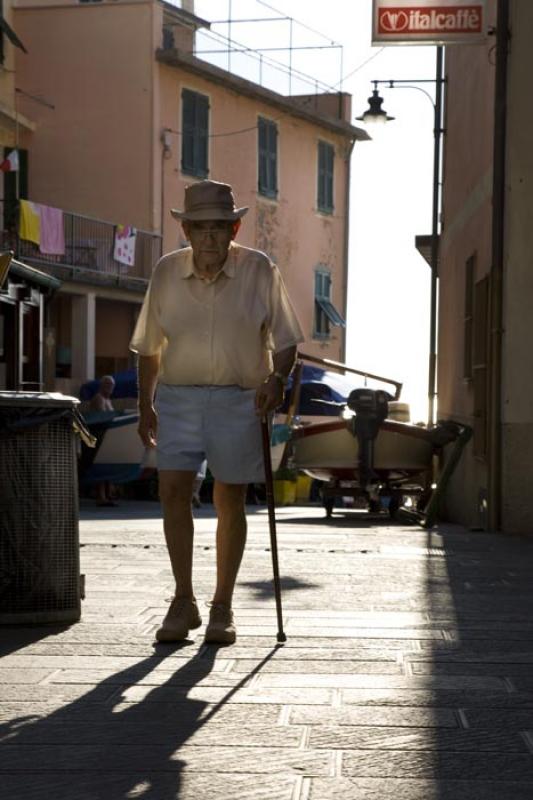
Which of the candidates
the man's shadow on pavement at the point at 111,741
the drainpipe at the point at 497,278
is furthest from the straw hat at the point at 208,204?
the drainpipe at the point at 497,278

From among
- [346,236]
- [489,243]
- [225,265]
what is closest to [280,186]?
[346,236]

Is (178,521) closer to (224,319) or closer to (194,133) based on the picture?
(224,319)

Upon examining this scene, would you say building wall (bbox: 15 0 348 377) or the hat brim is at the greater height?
building wall (bbox: 15 0 348 377)

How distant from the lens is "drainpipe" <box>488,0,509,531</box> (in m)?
13.7

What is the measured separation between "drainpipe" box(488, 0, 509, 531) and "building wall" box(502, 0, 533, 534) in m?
0.06

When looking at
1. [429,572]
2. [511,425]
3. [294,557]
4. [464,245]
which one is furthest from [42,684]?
[464,245]

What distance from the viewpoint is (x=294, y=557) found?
991 cm

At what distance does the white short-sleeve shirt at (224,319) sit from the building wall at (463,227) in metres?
8.30

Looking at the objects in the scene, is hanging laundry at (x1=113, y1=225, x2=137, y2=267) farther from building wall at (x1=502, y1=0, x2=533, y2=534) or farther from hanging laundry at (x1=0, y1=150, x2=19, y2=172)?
building wall at (x1=502, y1=0, x2=533, y2=534)

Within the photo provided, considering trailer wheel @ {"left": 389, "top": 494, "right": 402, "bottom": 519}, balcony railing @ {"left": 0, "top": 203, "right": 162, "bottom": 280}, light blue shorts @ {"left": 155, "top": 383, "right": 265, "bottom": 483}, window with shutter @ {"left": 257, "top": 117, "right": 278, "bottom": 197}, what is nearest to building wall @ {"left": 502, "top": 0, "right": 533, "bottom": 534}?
trailer wheel @ {"left": 389, "top": 494, "right": 402, "bottom": 519}

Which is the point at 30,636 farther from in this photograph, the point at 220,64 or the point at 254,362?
the point at 220,64

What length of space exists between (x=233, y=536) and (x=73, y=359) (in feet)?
91.2

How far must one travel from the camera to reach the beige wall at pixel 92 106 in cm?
3584

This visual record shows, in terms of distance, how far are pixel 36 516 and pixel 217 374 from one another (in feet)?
2.98
